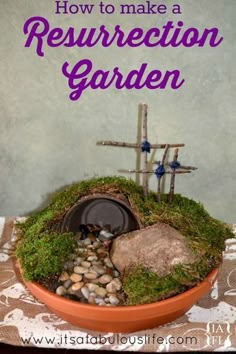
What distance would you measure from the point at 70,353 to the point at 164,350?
154 millimetres

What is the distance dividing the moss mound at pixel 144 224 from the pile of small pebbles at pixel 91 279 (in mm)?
20

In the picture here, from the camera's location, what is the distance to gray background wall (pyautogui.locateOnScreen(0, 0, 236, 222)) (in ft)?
3.76

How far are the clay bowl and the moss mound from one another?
13mm

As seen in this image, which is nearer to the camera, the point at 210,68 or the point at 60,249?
the point at 60,249

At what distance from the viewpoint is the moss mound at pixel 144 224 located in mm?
854

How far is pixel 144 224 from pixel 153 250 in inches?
2.6

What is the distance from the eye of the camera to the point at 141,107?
1.22 meters

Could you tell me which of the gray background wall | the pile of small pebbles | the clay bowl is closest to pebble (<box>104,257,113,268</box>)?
the pile of small pebbles

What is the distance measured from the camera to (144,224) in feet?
3.09

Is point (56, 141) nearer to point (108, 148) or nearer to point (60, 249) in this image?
point (108, 148)

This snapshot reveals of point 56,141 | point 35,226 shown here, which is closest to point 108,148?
point 56,141

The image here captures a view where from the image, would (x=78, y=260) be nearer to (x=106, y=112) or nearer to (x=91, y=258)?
(x=91, y=258)

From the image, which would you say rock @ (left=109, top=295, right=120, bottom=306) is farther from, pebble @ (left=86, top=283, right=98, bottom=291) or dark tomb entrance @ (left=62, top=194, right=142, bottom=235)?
dark tomb entrance @ (left=62, top=194, right=142, bottom=235)

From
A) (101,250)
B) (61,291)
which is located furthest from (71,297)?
(101,250)
